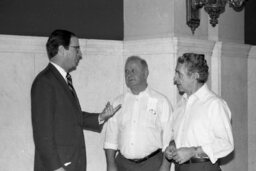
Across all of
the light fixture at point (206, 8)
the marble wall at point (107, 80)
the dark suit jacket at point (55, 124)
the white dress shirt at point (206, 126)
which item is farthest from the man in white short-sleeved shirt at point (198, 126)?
the light fixture at point (206, 8)

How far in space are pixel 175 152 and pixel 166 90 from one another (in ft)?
3.17

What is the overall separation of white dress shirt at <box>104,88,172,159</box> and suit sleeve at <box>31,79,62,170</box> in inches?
35.1

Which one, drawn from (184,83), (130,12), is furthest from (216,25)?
(184,83)

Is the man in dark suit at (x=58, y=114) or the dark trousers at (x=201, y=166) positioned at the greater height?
the man in dark suit at (x=58, y=114)

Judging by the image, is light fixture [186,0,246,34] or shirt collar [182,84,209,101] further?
light fixture [186,0,246,34]

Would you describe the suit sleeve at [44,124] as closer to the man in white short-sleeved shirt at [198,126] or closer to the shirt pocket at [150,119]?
the man in white short-sleeved shirt at [198,126]

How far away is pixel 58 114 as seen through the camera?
9.24 ft

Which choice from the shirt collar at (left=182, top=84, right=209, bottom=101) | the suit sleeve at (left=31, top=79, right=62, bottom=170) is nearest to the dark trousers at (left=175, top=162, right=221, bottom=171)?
the shirt collar at (left=182, top=84, right=209, bottom=101)

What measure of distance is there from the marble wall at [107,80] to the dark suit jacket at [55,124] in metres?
0.67

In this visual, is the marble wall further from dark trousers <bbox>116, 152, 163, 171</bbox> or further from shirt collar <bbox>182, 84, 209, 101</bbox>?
shirt collar <bbox>182, 84, 209, 101</bbox>

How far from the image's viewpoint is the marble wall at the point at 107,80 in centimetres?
348

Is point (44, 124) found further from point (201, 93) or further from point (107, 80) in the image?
point (107, 80)

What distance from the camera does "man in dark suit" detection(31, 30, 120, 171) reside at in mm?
2672

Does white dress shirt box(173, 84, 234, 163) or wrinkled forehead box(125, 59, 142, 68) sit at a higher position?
wrinkled forehead box(125, 59, 142, 68)
